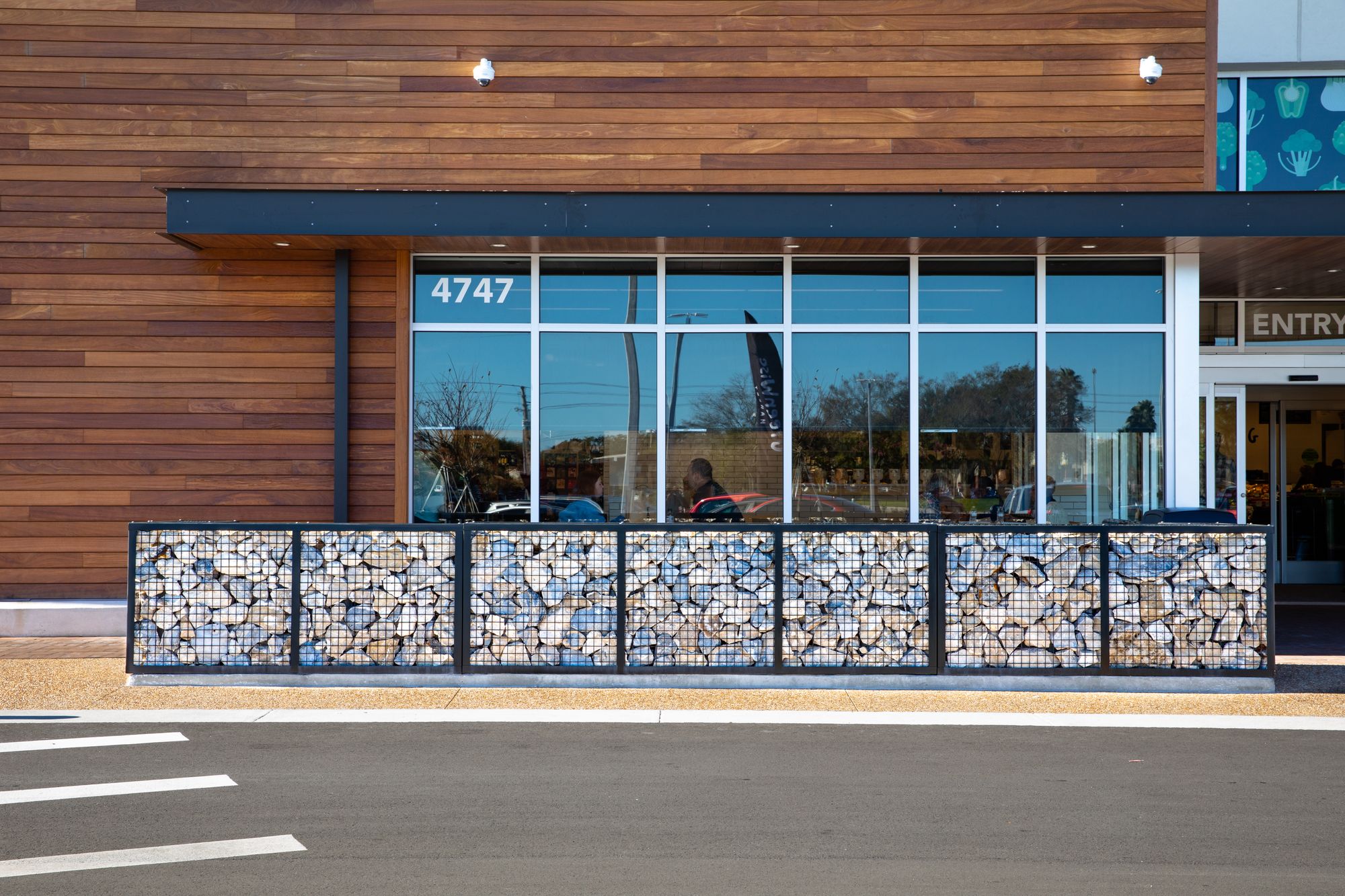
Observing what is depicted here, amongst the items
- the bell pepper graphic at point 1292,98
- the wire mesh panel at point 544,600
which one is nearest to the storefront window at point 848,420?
the wire mesh panel at point 544,600

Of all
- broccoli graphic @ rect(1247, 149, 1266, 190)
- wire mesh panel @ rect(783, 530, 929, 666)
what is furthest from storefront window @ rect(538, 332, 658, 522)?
broccoli graphic @ rect(1247, 149, 1266, 190)

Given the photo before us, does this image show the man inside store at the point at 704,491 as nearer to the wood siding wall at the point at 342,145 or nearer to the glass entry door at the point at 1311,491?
the wood siding wall at the point at 342,145

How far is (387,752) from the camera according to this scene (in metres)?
6.77

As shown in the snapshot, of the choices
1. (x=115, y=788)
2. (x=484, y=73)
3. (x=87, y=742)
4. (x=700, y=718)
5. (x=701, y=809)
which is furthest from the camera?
(x=484, y=73)

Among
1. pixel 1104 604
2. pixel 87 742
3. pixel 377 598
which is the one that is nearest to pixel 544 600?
pixel 377 598

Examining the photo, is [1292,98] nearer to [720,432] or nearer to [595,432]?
[720,432]

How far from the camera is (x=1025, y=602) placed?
8648mm

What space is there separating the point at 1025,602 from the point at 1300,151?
23.1 feet

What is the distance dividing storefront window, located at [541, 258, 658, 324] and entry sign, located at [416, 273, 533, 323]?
8.9 inches

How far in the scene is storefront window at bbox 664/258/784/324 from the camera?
11.3 m

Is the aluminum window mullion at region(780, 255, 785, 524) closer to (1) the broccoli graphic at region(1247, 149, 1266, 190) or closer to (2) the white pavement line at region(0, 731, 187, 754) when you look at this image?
(1) the broccoli graphic at region(1247, 149, 1266, 190)

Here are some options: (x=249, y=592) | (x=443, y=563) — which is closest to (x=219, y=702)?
(x=249, y=592)

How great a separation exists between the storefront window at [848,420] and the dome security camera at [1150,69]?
3255 millimetres

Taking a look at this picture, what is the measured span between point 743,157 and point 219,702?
664 centimetres
